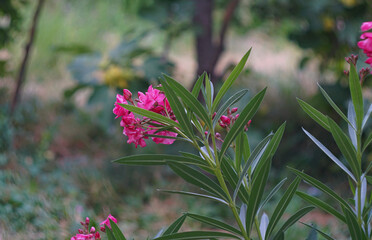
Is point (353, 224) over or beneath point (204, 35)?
over

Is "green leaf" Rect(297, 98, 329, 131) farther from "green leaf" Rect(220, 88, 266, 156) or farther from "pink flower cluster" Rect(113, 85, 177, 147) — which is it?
"pink flower cluster" Rect(113, 85, 177, 147)

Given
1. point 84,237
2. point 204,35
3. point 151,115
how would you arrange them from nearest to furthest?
point 151,115
point 84,237
point 204,35

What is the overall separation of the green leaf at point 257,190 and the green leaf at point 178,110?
111 mm

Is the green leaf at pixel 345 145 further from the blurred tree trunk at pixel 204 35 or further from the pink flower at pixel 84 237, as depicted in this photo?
the blurred tree trunk at pixel 204 35

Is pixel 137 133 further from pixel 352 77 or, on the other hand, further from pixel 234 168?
pixel 352 77

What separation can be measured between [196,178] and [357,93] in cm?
26

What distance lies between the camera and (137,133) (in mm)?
773

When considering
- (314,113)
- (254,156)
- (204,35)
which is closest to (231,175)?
(254,156)

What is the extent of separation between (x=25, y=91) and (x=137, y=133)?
3.86 metres

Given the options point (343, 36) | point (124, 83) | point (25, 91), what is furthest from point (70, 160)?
point (343, 36)

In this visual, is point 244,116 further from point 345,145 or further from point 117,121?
point 117,121

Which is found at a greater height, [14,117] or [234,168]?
[234,168]

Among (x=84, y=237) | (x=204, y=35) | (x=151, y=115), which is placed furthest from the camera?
(x=204, y=35)

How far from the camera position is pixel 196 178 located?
0.77m
